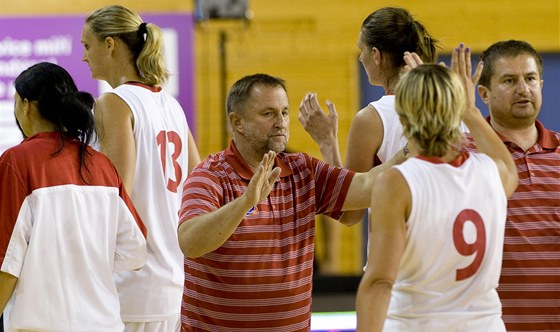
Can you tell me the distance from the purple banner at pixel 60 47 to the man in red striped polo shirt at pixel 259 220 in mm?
4011

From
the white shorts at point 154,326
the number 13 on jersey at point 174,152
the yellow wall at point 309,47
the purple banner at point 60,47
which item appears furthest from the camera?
the yellow wall at point 309,47

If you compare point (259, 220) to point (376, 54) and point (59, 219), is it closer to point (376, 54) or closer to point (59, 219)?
point (59, 219)

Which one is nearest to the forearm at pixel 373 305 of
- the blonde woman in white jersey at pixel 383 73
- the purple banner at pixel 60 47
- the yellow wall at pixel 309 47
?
the blonde woman in white jersey at pixel 383 73

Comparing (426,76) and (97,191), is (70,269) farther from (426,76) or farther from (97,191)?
(426,76)

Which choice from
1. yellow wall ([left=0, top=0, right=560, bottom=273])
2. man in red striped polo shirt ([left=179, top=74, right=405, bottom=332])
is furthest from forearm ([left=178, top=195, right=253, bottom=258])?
yellow wall ([left=0, top=0, right=560, bottom=273])

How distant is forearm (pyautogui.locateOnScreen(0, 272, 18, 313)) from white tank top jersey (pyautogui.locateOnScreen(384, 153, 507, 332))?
118cm

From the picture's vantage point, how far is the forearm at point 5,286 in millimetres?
3074

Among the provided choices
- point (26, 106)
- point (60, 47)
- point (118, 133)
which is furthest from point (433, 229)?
point (60, 47)

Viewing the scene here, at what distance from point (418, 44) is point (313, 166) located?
0.58 meters

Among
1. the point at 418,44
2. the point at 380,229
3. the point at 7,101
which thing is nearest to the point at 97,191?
the point at 380,229

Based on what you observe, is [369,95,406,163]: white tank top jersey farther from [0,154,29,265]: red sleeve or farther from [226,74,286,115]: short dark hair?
[0,154,29,265]: red sleeve

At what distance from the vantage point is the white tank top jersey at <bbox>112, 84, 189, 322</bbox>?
151 inches

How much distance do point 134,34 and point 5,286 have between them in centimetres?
133

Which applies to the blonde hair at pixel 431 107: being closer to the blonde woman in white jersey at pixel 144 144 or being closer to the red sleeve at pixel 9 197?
the red sleeve at pixel 9 197
